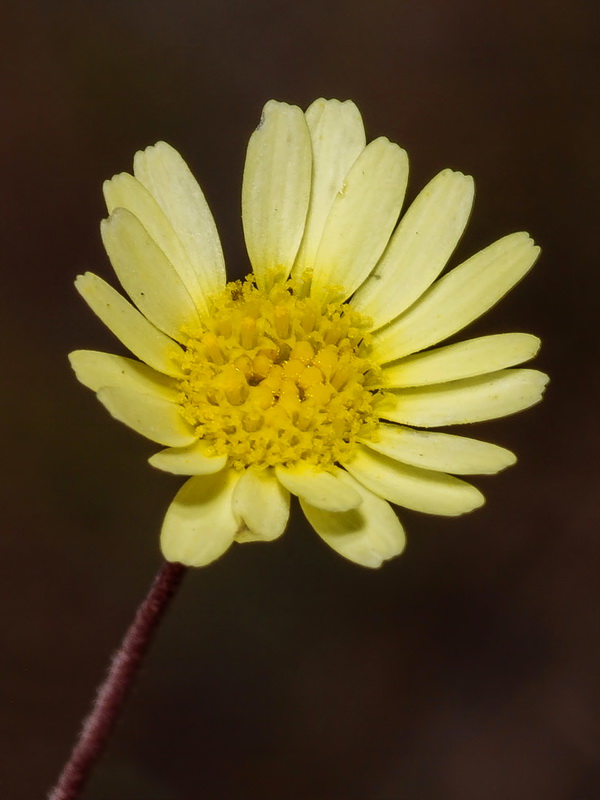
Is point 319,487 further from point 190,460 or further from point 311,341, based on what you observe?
point 311,341

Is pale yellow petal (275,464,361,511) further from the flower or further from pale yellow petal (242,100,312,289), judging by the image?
pale yellow petal (242,100,312,289)

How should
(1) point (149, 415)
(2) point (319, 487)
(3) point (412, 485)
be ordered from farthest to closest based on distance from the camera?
(3) point (412, 485)
(2) point (319, 487)
(1) point (149, 415)

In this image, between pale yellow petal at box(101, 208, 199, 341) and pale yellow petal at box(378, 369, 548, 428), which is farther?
pale yellow petal at box(378, 369, 548, 428)

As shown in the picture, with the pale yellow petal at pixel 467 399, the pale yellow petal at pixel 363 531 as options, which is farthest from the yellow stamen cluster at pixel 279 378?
the pale yellow petal at pixel 363 531

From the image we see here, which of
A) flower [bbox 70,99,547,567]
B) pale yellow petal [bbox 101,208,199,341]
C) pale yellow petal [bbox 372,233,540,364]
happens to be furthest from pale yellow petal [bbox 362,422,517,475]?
pale yellow petal [bbox 101,208,199,341]

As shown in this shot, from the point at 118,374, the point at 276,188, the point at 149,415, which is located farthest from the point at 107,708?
the point at 276,188

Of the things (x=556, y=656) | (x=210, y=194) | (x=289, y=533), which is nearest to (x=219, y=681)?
(x=289, y=533)

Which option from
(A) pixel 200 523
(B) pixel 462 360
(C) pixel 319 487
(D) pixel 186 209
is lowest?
(A) pixel 200 523
